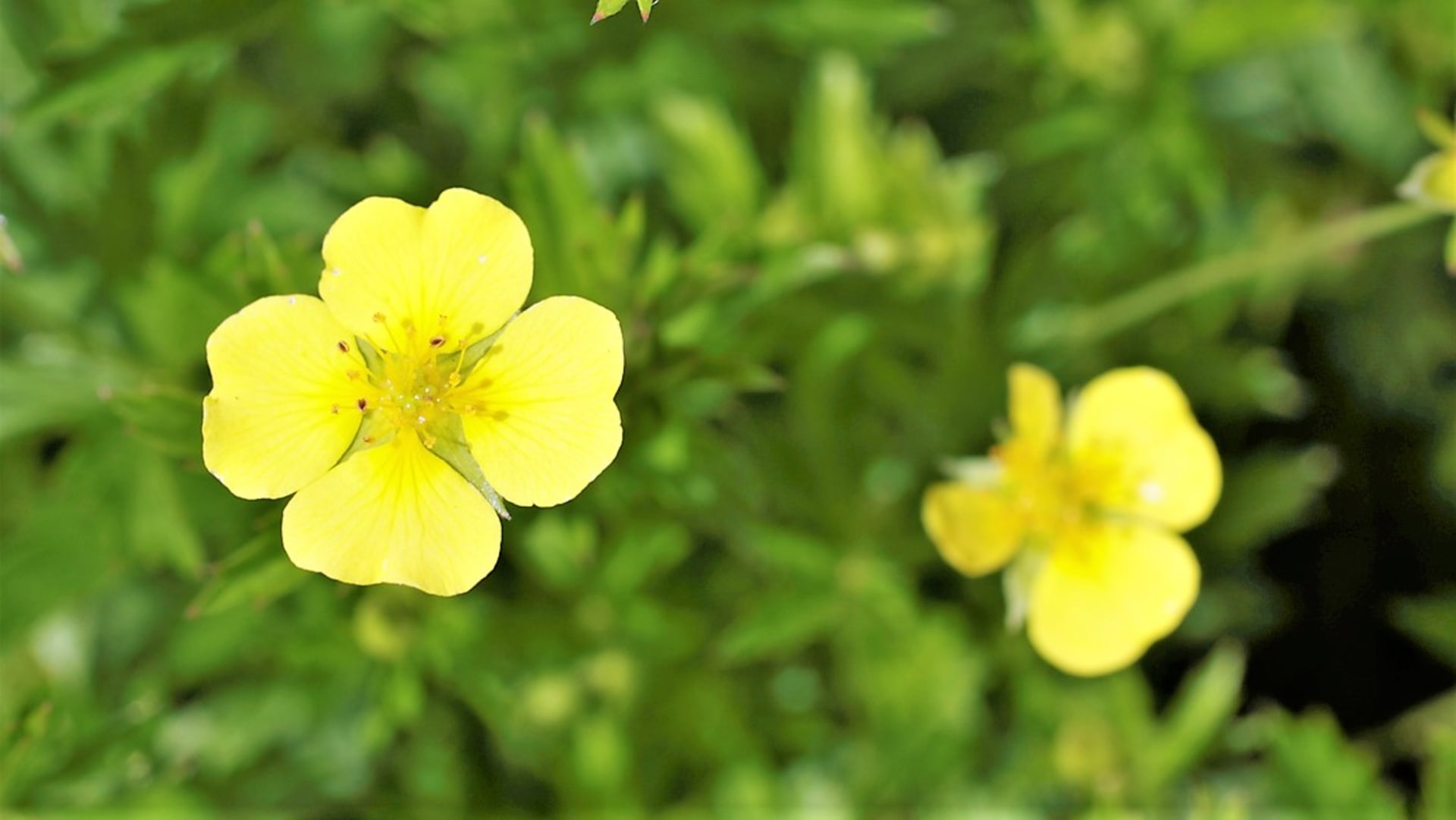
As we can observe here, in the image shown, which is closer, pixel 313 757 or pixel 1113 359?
pixel 313 757

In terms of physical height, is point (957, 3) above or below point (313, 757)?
above

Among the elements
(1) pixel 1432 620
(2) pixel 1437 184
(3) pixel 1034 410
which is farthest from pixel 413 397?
(1) pixel 1432 620

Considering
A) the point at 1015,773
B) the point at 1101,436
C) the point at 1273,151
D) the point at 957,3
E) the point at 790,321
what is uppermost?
the point at 957,3

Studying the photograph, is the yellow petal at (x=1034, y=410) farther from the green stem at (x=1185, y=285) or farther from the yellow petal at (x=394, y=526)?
the yellow petal at (x=394, y=526)

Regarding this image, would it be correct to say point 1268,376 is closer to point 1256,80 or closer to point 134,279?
point 1256,80

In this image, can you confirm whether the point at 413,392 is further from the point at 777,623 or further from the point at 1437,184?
the point at 1437,184

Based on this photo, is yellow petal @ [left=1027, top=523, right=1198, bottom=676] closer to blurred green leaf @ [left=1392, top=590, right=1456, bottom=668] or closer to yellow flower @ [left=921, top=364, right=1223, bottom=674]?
yellow flower @ [left=921, top=364, right=1223, bottom=674]

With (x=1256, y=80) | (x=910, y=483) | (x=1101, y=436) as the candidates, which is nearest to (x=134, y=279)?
(x=910, y=483)
